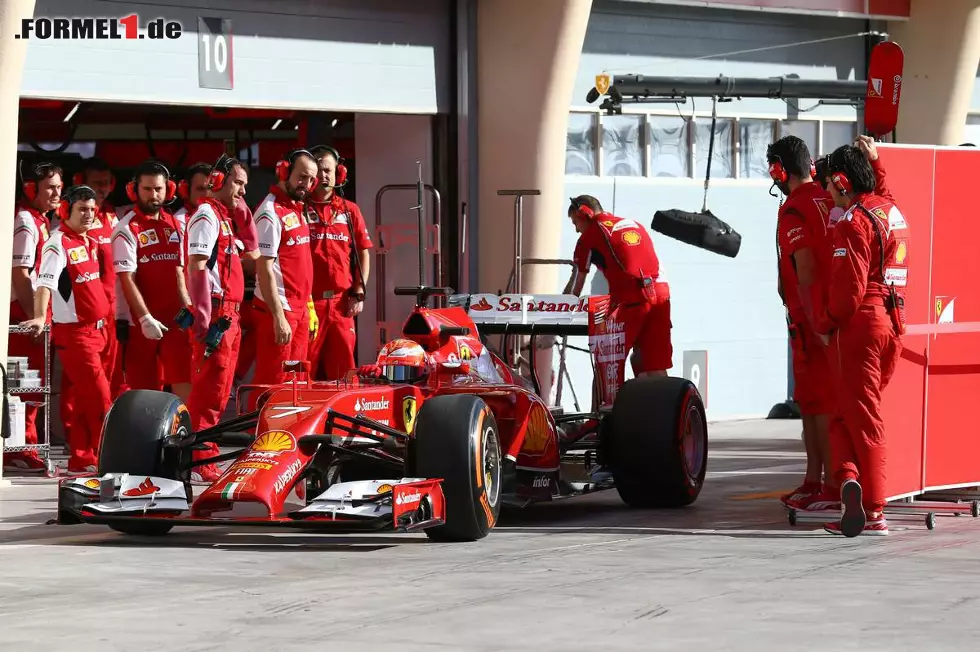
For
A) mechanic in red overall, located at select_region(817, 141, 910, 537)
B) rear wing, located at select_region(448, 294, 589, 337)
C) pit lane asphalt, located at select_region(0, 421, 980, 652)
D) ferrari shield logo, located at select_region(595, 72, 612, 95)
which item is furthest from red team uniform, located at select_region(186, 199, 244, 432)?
ferrari shield logo, located at select_region(595, 72, 612, 95)

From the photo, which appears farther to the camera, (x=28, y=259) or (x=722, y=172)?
(x=722, y=172)

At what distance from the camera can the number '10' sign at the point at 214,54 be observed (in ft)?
49.7

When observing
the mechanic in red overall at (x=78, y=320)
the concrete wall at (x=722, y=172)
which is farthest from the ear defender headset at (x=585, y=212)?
the concrete wall at (x=722, y=172)

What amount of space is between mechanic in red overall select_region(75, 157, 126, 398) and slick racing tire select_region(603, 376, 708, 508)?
14.8ft

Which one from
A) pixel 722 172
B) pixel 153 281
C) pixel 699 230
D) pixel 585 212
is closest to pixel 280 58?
pixel 153 281

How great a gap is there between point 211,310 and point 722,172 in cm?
856

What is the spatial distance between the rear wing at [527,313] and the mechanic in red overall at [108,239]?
10.4 ft

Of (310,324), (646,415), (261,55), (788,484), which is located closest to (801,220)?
(646,415)

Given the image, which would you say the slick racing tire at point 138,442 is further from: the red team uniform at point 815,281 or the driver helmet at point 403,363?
the red team uniform at point 815,281

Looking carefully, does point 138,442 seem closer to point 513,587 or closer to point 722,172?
point 513,587

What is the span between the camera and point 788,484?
41.7 ft

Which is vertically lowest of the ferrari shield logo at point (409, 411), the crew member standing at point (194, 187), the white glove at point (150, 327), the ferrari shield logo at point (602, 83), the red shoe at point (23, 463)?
the red shoe at point (23, 463)

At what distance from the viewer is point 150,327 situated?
510 inches

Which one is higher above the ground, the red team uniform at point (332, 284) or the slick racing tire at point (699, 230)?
the slick racing tire at point (699, 230)
